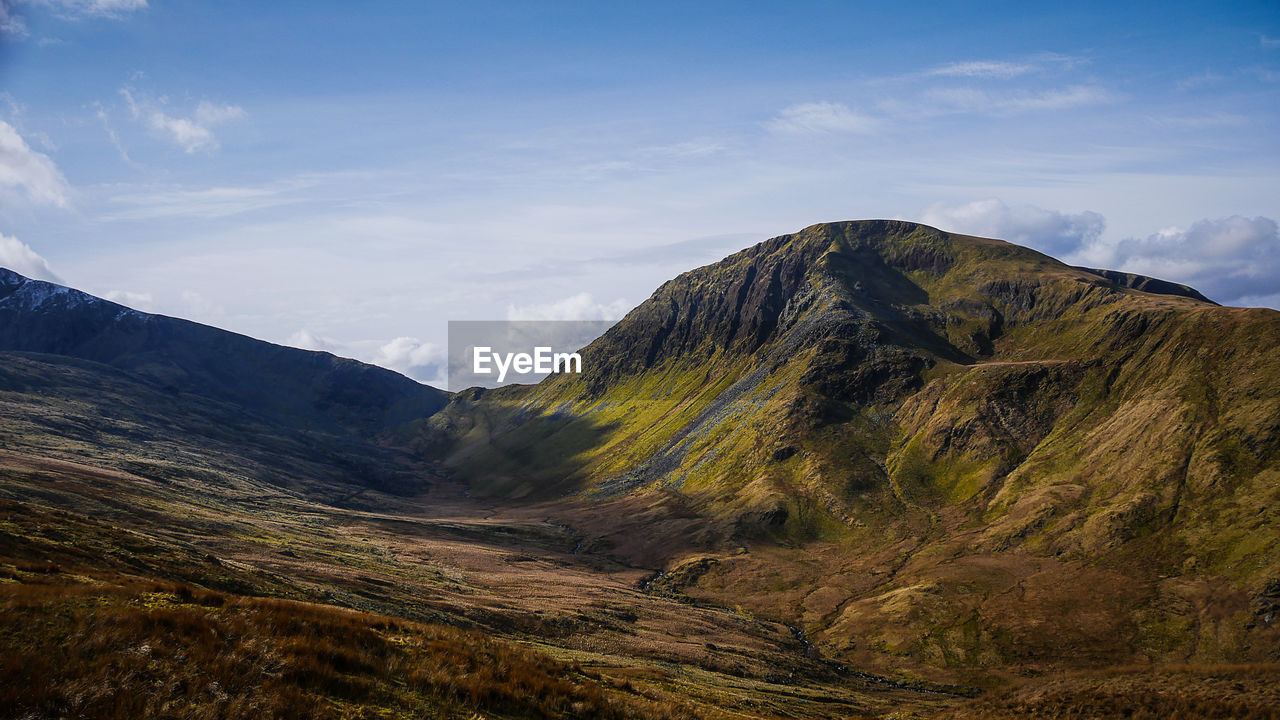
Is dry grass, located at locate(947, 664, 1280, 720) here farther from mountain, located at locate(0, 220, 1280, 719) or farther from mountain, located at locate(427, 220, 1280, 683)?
mountain, located at locate(427, 220, 1280, 683)

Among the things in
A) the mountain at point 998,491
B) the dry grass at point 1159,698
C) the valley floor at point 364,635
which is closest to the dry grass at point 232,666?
the valley floor at point 364,635

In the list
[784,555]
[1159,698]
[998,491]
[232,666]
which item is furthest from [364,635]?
[998,491]

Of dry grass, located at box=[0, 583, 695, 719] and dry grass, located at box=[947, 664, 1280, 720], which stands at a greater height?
dry grass, located at box=[0, 583, 695, 719]

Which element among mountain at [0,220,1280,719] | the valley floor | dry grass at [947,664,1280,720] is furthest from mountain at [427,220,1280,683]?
dry grass at [947,664,1280,720]

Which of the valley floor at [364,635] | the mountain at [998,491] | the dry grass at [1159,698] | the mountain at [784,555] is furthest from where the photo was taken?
the mountain at [998,491]

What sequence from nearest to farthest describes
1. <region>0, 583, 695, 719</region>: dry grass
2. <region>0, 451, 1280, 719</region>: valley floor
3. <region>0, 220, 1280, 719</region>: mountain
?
<region>0, 583, 695, 719</region>: dry grass, <region>0, 451, 1280, 719</region>: valley floor, <region>0, 220, 1280, 719</region>: mountain

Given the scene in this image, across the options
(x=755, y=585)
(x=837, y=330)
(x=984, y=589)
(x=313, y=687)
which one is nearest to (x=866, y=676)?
A: (x=984, y=589)

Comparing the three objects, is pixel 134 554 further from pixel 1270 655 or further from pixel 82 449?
pixel 82 449

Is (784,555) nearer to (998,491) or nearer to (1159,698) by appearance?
(998,491)

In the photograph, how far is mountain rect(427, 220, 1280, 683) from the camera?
7794 centimetres

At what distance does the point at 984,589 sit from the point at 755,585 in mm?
36560

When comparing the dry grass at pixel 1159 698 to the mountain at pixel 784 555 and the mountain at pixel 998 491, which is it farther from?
the mountain at pixel 998 491

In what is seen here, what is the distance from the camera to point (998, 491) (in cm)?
11500

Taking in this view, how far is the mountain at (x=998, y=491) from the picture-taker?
77938 mm
